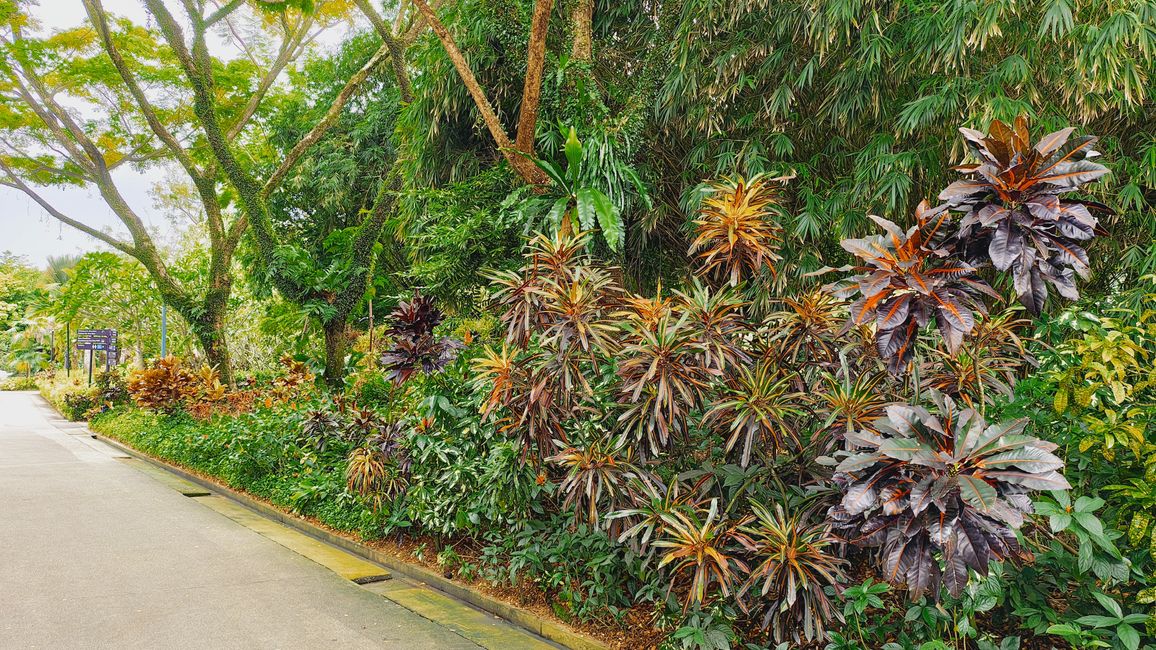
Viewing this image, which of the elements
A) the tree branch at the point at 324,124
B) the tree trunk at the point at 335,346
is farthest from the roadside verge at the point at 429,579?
the tree branch at the point at 324,124

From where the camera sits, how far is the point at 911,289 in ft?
9.21

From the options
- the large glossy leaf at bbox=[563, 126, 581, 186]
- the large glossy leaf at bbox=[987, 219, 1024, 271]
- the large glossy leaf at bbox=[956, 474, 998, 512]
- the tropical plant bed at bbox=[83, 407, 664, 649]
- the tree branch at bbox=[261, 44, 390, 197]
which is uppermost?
the tree branch at bbox=[261, 44, 390, 197]

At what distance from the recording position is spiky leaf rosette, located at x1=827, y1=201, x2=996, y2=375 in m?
2.78

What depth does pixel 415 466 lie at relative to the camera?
5977 mm

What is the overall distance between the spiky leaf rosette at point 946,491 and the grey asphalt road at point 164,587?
2.76m

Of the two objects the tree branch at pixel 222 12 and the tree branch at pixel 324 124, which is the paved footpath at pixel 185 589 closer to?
the tree branch at pixel 324 124

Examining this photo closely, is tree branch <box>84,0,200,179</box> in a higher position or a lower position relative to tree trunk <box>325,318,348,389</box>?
higher

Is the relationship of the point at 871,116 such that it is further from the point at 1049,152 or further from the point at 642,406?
the point at 642,406

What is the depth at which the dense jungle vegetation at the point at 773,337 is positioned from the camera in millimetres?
2826

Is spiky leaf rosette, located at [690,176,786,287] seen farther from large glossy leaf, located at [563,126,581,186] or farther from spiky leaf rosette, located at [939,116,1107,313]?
large glossy leaf, located at [563,126,581,186]

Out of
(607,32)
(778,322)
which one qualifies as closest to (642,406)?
(778,322)

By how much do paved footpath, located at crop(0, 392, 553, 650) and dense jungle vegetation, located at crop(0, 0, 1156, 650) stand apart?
1.84 feet

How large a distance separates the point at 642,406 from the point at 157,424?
12.9 metres

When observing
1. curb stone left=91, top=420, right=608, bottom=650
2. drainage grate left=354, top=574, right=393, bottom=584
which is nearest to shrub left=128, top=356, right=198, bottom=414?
curb stone left=91, top=420, right=608, bottom=650
